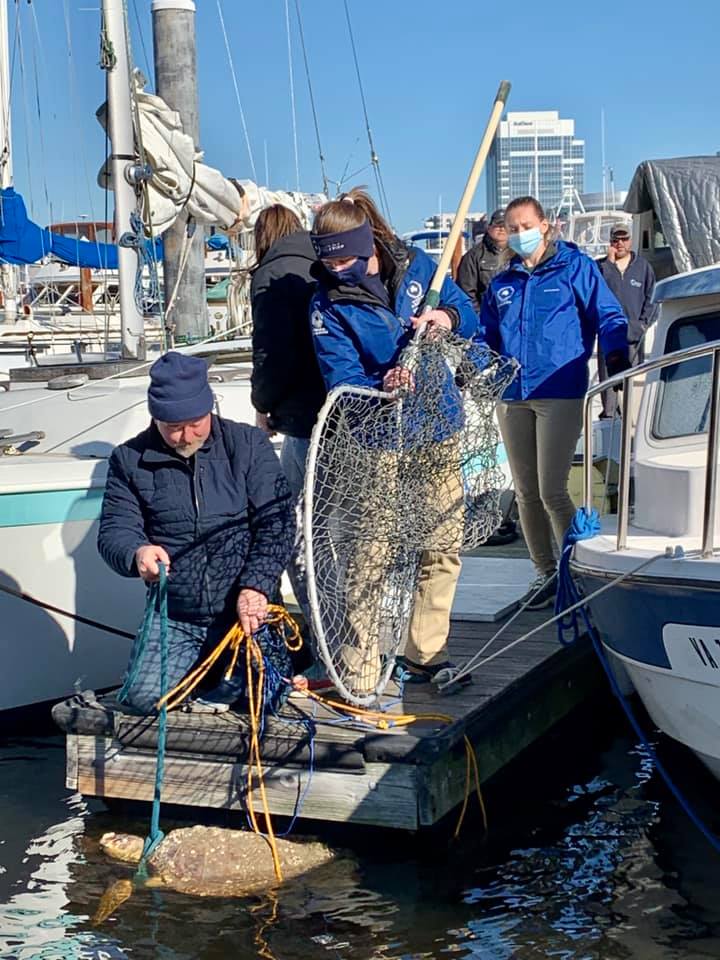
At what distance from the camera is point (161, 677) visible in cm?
544

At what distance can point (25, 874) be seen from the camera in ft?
17.5

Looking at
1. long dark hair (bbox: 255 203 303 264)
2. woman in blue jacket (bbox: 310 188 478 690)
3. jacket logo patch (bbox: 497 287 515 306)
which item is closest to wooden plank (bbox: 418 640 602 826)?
woman in blue jacket (bbox: 310 188 478 690)

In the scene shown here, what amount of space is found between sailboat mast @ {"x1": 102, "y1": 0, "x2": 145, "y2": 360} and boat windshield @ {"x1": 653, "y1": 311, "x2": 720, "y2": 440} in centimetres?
424

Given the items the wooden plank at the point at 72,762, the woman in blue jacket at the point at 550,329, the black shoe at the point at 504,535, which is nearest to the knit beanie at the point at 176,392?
the wooden plank at the point at 72,762

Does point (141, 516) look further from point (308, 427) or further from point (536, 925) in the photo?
point (536, 925)

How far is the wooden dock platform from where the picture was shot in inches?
206

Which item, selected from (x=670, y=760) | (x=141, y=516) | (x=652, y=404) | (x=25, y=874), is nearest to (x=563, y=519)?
(x=652, y=404)

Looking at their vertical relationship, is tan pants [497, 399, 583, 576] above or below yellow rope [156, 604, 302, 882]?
above

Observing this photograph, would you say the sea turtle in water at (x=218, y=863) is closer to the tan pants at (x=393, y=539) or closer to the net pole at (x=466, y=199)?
the tan pants at (x=393, y=539)

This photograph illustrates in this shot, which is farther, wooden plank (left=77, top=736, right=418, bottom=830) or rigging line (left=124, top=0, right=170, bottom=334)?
rigging line (left=124, top=0, right=170, bottom=334)

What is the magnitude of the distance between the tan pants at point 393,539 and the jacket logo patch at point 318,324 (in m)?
0.56

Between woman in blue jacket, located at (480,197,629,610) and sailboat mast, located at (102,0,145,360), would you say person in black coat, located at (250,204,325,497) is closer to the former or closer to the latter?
woman in blue jacket, located at (480,197,629,610)

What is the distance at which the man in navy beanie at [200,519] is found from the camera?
5.30 m

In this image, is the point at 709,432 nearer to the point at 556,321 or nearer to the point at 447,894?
the point at 556,321
